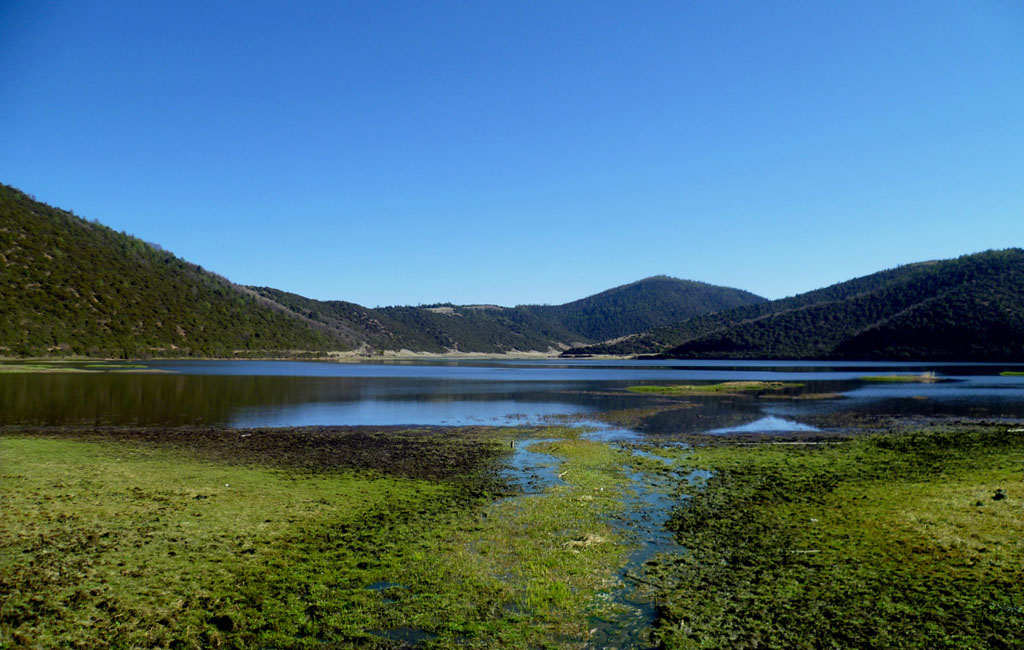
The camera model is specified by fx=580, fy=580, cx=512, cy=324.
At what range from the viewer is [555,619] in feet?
34.4

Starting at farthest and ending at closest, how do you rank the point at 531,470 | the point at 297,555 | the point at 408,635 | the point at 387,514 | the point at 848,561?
the point at 531,470 → the point at 387,514 → the point at 297,555 → the point at 848,561 → the point at 408,635

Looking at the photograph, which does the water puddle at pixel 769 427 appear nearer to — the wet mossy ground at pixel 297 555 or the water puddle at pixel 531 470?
the water puddle at pixel 531 470

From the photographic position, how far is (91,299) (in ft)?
445

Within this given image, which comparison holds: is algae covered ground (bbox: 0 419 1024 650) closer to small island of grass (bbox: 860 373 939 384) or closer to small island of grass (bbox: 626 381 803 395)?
small island of grass (bbox: 626 381 803 395)

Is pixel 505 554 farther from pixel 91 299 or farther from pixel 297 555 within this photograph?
pixel 91 299

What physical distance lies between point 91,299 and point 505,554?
157 meters

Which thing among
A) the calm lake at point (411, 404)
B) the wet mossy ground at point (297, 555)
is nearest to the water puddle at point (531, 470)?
the wet mossy ground at point (297, 555)

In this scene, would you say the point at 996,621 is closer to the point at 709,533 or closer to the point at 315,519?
the point at 709,533

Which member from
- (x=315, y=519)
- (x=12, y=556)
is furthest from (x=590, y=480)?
(x=12, y=556)

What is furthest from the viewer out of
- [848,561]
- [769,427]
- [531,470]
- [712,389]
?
[712,389]

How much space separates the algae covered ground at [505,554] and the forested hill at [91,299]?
117062 millimetres

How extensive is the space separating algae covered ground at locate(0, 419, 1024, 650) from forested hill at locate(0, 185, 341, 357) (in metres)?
117

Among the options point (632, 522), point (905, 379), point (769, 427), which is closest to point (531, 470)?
point (632, 522)

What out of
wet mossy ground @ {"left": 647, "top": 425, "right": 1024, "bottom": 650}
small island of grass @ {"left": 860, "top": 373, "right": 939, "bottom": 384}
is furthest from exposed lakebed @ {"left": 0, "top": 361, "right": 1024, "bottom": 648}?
small island of grass @ {"left": 860, "top": 373, "right": 939, "bottom": 384}
